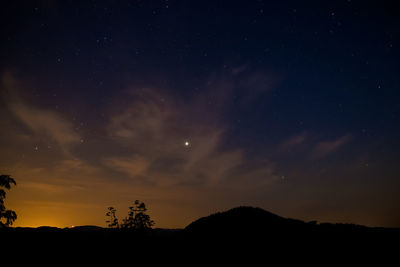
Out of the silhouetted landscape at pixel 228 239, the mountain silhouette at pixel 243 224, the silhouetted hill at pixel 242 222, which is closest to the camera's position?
the silhouetted landscape at pixel 228 239

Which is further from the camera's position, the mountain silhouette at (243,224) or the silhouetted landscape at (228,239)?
the mountain silhouette at (243,224)

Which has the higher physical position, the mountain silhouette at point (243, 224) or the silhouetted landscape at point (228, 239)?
the mountain silhouette at point (243, 224)

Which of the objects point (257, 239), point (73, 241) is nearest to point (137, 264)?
point (73, 241)

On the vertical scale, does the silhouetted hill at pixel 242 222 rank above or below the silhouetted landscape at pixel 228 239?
above

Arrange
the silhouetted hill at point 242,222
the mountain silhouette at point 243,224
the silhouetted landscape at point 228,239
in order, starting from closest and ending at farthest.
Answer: the silhouetted landscape at point 228,239
the mountain silhouette at point 243,224
the silhouetted hill at point 242,222

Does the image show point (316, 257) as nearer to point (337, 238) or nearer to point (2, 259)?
point (337, 238)

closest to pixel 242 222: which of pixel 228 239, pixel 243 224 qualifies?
pixel 243 224

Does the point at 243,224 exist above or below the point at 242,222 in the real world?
below

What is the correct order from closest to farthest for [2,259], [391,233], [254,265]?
[2,259] → [254,265] → [391,233]

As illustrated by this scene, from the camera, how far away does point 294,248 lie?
13555mm

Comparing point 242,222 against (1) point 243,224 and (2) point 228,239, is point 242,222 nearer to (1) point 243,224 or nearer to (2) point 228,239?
(1) point 243,224

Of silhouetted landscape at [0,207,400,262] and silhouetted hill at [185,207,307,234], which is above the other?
silhouetted hill at [185,207,307,234]

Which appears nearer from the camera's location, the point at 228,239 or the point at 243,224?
the point at 228,239

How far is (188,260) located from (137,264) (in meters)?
2.38
